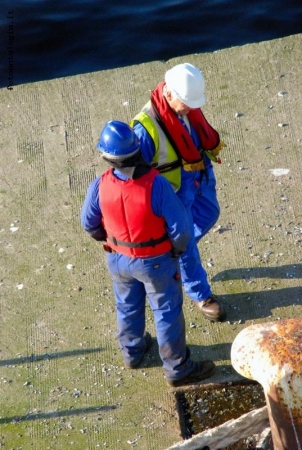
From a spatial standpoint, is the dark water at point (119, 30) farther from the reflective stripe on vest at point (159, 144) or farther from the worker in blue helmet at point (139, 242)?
the worker in blue helmet at point (139, 242)

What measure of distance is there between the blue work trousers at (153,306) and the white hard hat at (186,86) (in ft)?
2.87

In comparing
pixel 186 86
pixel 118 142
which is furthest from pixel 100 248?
pixel 118 142

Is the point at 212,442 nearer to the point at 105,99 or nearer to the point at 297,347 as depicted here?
the point at 297,347

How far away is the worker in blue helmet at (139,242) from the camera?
14.2 feet

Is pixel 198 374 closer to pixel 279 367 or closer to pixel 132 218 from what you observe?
pixel 132 218

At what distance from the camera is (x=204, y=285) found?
5348 mm

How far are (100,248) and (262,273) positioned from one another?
1.15 m

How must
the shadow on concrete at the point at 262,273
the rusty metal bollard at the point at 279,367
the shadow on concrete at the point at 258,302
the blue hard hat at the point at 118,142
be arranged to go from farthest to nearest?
the shadow on concrete at the point at 262,273
the shadow on concrete at the point at 258,302
the blue hard hat at the point at 118,142
the rusty metal bollard at the point at 279,367

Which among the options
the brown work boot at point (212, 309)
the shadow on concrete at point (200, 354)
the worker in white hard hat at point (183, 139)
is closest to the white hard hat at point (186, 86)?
the worker in white hard hat at point (183, 139)

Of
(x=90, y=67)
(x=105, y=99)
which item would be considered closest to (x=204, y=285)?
(x=105, y=99)

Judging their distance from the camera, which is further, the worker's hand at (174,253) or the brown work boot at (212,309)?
the brown work boot at (212,309)

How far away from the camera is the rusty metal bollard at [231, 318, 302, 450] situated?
361 centimetres

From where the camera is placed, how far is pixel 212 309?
533cm

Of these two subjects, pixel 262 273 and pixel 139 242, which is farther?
pixel 262 273
